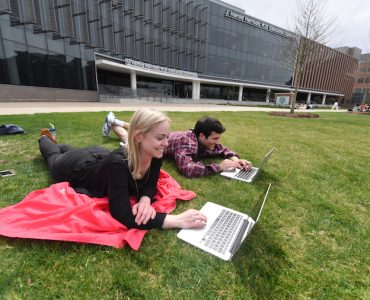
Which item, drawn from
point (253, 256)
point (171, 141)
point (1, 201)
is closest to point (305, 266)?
point (253, 256)

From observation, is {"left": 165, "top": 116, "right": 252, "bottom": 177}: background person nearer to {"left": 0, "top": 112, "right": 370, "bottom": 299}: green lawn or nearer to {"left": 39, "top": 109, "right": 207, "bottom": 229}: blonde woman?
{"left": 0, "top": 112, "right": 370, "bottom": 299}: green lawn

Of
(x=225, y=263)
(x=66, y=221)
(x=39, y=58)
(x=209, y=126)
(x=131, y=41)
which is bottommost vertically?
(x=225, y=263)

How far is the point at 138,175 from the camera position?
Answer: 228 centimetres

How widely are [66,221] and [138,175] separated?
79cm

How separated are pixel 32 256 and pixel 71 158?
123 centimetres

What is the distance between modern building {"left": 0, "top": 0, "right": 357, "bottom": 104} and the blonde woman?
19223mm

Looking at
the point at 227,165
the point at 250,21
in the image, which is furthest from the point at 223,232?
the point at 250,21

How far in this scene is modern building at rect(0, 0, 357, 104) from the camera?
1808cm

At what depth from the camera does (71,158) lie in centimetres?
269

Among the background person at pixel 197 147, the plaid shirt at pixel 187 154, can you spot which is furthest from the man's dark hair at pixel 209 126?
the plaid shirt at pixel 187 154

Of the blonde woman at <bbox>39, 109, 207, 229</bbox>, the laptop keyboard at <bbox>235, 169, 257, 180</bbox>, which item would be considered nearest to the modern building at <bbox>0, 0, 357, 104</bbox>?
the laptop keyboard at <bbox>235, 169, 257, 180</bbox>

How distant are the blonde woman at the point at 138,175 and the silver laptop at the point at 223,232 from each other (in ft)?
0.33

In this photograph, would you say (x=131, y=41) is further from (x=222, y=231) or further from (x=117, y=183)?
(x=222, y=231)

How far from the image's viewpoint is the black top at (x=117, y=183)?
1948 millimetres
